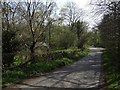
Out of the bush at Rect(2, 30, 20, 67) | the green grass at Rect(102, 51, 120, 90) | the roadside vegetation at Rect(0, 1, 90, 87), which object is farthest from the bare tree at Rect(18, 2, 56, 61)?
the green grass at Rect(102, 51, 120, 90)

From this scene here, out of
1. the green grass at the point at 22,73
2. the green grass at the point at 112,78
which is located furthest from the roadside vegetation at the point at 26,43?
the green grass at the point at 112,78

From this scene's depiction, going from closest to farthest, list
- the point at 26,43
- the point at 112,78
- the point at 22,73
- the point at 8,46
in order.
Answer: the point at 112,78 < the point at 22,73 < the point at 8,46 < the point at 26,43

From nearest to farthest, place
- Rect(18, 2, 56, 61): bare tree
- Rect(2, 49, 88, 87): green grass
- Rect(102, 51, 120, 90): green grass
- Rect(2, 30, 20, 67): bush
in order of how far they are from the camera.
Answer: Rect(102, 51, 120, 90): green grass
Rect(2, 49, 88, 87): green grass
Rect(2, 30, 20, 67): bush
Rect(18, 2, 56, 61): bare tree

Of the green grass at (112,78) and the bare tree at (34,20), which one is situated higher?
the bare tree at (34,20)

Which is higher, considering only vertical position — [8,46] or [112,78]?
[8,46]

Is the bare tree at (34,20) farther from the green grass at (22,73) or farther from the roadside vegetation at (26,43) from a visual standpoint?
the green grass at (22,73)

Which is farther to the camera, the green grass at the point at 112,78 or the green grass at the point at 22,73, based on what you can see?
the green grass at the point at 22,73

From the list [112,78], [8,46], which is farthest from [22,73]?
[112,78]

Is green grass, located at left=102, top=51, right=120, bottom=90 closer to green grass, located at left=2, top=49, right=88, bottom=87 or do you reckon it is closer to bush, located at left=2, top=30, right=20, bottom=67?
green grass, located at left=2, top=49, right=88, bottom=87

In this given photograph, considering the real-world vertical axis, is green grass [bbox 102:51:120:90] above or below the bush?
below

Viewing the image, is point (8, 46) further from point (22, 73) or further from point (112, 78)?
point (112, 78)

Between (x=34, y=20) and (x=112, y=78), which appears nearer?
(x=112, y=78)

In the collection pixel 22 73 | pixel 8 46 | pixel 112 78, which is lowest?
pixel 112 78

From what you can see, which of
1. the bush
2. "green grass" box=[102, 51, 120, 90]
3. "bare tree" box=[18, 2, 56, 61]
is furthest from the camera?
"bare tree" box=[18, 2, 56, 61]
